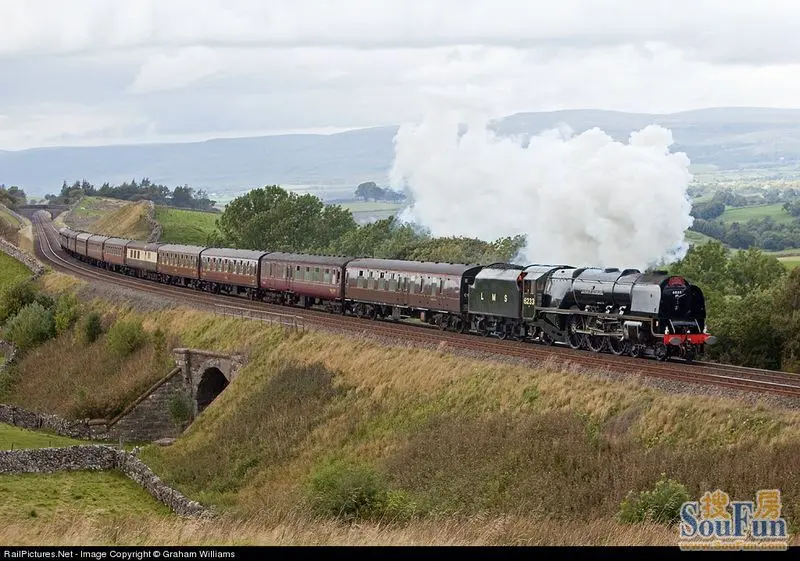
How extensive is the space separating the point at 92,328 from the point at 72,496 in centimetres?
Answer: 3146

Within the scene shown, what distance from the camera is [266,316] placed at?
5319cm

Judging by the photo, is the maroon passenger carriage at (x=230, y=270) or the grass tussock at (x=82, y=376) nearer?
the grass tussock at (x=82, y=376)

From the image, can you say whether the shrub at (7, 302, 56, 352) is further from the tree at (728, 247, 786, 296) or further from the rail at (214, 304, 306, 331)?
the tree at (728, 247, 786, 296)

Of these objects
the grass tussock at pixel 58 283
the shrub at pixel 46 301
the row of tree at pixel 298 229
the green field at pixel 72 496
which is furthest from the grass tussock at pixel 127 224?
the green field at pixel 72 496

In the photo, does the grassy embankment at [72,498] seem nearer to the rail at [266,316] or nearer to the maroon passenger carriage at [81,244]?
the rail at [266,316]

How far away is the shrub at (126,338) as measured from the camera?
58.9 m

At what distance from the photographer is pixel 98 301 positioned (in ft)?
238

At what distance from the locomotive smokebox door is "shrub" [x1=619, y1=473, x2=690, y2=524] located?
20490 mm

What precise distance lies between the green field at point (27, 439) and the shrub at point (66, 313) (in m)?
20.7

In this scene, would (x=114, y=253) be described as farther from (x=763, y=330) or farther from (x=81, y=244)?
(x=763, y=330)

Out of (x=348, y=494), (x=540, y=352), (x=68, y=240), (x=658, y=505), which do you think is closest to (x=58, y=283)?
(x=68, y=240)

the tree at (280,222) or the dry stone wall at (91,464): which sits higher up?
the tree at (280,222)

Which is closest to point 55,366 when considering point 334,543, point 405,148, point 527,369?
point 527,369

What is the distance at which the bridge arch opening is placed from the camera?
52.0 meters
